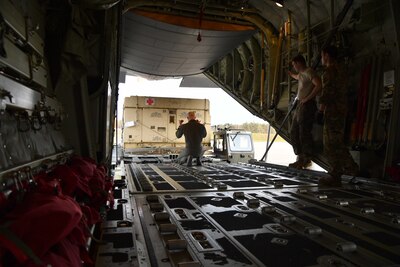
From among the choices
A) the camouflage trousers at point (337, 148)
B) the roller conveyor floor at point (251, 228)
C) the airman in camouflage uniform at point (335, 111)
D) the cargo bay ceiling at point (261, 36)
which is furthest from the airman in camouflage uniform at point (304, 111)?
the roller conveyor floor at point (251, 228)

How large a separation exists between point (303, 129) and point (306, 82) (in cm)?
77

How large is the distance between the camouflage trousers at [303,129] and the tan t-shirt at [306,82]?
169 mm

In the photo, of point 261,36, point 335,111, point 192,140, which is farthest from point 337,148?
point 261,36

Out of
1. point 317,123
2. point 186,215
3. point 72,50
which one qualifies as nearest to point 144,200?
point 186,215

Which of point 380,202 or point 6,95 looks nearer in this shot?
point 6,95

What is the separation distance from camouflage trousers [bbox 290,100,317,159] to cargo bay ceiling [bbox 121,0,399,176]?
383mm

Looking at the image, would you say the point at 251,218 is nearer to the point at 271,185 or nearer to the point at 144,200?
the point at 144,200

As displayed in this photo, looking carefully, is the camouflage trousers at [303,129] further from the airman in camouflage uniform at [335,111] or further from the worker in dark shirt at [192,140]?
the worker in dark shirt at [192,140]

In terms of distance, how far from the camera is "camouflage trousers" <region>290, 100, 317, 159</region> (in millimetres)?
4969

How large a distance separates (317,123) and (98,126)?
145 inches

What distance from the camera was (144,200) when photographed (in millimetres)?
2795

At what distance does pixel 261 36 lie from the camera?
7047 millimetres

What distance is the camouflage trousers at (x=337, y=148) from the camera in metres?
3.98

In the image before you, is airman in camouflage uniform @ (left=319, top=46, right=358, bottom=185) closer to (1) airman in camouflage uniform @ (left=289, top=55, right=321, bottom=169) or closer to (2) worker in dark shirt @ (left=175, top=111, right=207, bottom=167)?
(1) airman in camouflage uniform @ (left=289, top=55, right=321, bottom=169)
